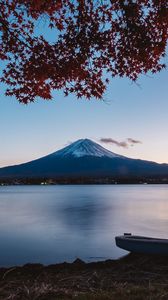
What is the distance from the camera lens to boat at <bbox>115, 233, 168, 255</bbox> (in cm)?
1320

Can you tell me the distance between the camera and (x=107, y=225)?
1304 inches

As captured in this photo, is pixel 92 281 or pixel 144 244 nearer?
pixel 92 281

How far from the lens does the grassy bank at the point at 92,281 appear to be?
6840 millimetres

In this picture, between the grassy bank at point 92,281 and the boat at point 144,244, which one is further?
the boat at point 144,244

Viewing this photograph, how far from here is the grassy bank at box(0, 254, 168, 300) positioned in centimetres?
684

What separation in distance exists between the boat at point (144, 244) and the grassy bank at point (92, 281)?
22 centimetres

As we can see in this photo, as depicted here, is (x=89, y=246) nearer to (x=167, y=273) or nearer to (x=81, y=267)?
(x=81, y=267)

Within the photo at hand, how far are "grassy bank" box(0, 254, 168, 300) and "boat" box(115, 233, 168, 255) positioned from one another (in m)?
0.22

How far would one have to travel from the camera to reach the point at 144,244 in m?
13.8

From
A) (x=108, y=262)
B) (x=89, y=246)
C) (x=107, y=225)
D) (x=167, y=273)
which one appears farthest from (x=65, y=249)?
(x=107, y=225)

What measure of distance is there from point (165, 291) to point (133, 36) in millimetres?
4594

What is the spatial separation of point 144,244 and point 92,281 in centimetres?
493

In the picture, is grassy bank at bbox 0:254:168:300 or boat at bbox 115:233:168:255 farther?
boat at bbox 115:233:168:255

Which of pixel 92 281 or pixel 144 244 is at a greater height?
pixel 144 244
